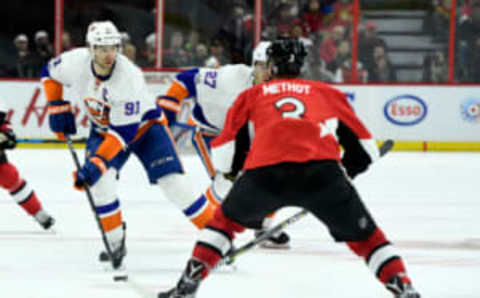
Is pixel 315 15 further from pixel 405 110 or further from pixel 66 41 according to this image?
pixel 66 41

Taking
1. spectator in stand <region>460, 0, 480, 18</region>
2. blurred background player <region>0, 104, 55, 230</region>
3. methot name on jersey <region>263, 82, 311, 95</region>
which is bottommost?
blurred background player <region>0, 104, 55, 230</region>

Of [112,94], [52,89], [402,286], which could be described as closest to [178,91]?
[52,89]

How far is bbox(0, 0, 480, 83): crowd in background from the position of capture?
35.6ft

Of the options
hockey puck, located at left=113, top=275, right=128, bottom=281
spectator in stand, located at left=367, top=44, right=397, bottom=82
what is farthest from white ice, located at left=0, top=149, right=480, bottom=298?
spectator in stand, located at left=367, top=44, right=397, bottom=82

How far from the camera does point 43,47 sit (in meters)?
10.9

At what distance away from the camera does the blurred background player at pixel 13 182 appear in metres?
5.05

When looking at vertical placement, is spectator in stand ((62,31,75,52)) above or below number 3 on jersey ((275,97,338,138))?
below

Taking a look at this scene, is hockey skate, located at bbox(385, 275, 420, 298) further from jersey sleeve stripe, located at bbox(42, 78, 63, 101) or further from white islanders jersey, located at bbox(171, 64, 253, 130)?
jersey sleeve stripe, located at bbox(42, 78, 63, 101)

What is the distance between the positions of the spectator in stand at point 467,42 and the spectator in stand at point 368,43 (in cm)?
85

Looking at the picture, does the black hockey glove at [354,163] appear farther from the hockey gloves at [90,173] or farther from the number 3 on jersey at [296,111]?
the hockey gloves at [90,173]

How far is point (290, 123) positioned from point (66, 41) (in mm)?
8090

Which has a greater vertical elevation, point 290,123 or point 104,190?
point 290,123

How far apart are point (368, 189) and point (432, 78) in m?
3.63

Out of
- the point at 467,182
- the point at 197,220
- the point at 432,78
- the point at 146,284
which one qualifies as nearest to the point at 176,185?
the point at 197,220
